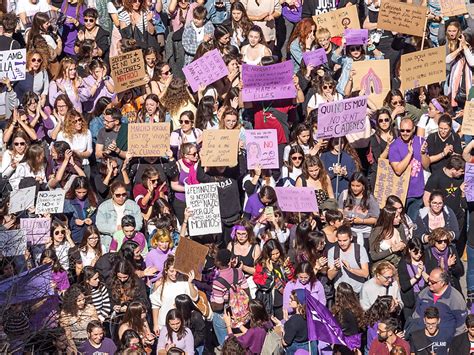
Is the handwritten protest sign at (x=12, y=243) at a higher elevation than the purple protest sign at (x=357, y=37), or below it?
below

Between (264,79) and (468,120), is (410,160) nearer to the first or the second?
(468,120)

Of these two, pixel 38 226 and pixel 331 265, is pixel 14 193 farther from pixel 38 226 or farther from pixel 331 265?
pixel 331 265

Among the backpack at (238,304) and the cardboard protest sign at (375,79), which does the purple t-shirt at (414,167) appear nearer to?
the cardboard protest sign at (375,79)

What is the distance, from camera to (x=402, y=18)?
25.0 meters

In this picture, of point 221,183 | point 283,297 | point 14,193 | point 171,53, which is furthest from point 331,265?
point 171,53

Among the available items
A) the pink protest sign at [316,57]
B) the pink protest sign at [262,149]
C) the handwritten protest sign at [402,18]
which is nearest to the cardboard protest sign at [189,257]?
the pink protest sign at [262,149]

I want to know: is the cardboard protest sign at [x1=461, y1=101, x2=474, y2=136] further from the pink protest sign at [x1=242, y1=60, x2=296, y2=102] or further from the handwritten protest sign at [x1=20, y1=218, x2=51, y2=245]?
Answer: the handwritten protest sign at [x1=20, y1=218, x2=51, y2=245]

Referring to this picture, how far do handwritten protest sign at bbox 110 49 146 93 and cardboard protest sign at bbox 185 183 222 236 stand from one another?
245 cm

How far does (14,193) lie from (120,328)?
2.57 meters

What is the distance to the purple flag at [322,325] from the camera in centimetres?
2009

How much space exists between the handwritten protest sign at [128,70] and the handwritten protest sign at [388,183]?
3.38 m

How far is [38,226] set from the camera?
21.9 meters

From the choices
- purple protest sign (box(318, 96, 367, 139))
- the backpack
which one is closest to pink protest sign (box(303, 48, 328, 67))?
purple protest sign (box(318, 96, 367, 139))

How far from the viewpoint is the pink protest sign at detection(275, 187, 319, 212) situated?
22.0m
